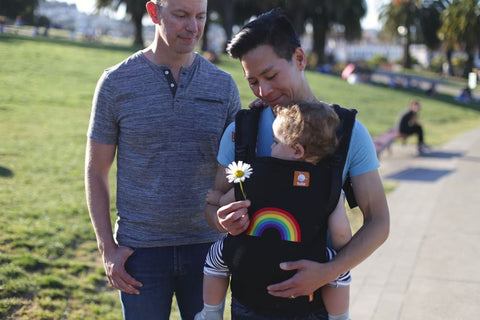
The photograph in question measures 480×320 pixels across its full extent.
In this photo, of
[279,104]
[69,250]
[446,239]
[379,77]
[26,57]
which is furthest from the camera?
[379,77]

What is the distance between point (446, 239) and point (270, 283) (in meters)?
6.00

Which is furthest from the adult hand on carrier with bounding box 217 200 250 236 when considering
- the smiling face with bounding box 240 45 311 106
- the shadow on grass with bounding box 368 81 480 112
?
the shadow on grass with bounding box 368 81 480 112

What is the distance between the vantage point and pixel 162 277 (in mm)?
2607

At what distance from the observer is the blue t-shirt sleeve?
2.01 metres

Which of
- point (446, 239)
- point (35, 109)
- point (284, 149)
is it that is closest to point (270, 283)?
point (284, 149)

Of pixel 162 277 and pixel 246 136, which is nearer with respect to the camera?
pixel 246 136

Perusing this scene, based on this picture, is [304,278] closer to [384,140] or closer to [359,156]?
[359,156]

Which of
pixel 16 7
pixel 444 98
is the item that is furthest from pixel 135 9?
pixel 444 98

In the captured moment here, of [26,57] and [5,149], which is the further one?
[26,57]

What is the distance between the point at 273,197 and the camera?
6.53 feet

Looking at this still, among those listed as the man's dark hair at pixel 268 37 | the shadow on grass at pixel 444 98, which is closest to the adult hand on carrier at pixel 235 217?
the man's dark hair at pixel 268 37

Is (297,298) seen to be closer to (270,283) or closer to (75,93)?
(270,283)

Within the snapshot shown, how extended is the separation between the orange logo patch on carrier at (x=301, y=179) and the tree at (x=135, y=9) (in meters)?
42.4

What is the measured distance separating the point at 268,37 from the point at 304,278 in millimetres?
882
